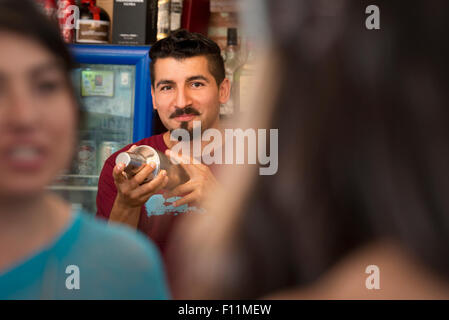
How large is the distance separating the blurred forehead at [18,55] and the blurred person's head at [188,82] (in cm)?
59

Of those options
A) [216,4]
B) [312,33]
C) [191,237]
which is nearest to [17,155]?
[191,237]

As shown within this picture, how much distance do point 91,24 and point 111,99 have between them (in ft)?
0.79

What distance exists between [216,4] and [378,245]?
140cm

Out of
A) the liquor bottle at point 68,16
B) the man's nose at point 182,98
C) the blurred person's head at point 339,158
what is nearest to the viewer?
the blurred person's head at point 339,158

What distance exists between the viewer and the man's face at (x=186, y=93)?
110 cm

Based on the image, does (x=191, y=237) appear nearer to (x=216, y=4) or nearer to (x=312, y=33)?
(x=312, y=33)

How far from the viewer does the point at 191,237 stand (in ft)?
1.62

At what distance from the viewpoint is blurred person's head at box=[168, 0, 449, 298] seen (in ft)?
1.43

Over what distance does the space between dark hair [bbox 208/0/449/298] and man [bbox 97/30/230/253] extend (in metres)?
0.43

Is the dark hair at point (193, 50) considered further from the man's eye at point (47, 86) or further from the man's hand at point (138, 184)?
the man's eye at point (47, 86)

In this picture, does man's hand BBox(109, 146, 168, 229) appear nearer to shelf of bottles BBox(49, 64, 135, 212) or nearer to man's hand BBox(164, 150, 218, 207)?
man's hand BBox(164, 150, 218, 207)

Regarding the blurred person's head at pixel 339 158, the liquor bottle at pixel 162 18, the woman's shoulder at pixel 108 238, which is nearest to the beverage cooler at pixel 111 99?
the liquor bottle at pixel 162 18
